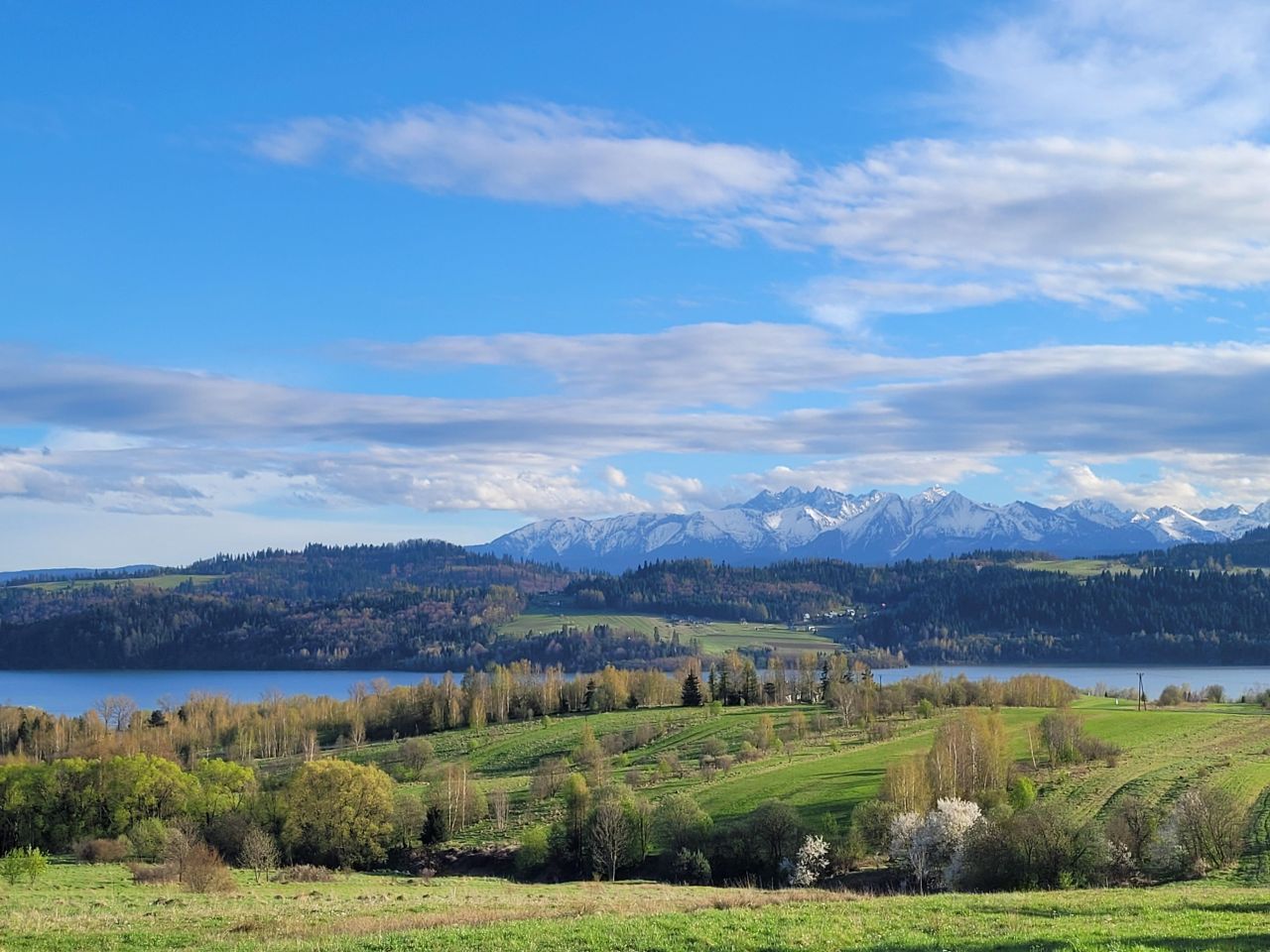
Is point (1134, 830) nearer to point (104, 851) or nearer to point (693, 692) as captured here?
point (104, 851)

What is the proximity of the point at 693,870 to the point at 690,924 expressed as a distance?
1535 inches

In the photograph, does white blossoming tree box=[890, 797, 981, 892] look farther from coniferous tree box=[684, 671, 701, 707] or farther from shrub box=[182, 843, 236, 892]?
coniferous tree box=[684, 671, 701, 707]

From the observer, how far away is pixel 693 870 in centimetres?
5741

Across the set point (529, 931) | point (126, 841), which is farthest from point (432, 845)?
point (529, 931)

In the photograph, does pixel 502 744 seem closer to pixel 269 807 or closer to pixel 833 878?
pixel 269 807

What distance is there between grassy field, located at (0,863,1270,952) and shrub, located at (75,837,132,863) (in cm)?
3543

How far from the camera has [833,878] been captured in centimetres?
5259

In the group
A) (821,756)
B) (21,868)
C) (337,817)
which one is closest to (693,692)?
(821,756)

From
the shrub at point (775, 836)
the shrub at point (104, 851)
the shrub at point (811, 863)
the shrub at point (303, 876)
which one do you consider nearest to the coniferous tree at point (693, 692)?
the shrub at point (775, 836)

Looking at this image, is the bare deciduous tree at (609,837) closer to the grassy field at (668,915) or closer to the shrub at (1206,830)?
the grassy field at (668,915)

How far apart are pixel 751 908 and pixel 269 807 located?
54.1m

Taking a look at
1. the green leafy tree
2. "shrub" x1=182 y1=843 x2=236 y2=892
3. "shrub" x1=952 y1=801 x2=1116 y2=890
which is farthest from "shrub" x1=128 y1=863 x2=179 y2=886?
"shrub" x1=952 y1=801 x2=1116 y2=890

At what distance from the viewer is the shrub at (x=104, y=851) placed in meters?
63.1

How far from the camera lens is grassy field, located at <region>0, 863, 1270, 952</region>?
18.0 metres
